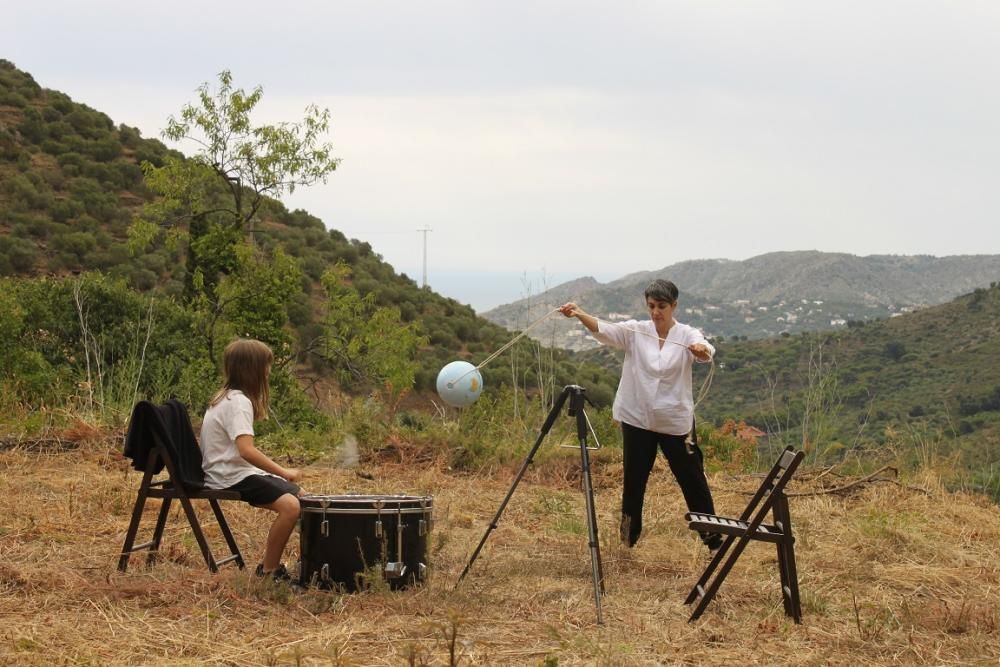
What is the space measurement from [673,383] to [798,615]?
5.57ft

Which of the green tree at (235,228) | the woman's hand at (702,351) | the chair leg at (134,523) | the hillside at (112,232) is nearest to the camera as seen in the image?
the chair leg at (134,523)

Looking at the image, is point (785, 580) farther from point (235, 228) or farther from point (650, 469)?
point (235, 228)

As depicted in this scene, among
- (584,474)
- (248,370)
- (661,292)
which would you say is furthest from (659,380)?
(248,370)

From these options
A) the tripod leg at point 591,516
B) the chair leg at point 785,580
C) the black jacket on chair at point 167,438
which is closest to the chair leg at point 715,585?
the chair leg at point 785,580

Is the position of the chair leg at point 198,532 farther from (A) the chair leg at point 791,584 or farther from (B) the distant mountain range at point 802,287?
(B) the distant mountain range at point 802,287

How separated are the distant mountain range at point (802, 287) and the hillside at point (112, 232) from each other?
12.7m

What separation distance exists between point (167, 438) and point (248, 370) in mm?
517

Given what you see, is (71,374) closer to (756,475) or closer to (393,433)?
(393,433)

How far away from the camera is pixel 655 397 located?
6.53 m

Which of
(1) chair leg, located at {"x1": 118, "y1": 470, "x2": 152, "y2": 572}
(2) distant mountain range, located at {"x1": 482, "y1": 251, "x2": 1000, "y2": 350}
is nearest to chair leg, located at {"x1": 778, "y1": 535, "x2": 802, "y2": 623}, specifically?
(1) chair leg, located at {"x1": 118, "y1": 470, "x2": 152, "y2": 572}

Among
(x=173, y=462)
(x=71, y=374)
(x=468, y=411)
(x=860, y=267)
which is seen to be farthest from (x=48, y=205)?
(x=860, y=267)

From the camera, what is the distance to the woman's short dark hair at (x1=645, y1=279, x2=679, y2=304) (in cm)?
652

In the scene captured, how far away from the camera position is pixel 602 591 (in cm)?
556

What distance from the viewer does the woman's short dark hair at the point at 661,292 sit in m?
6.52
